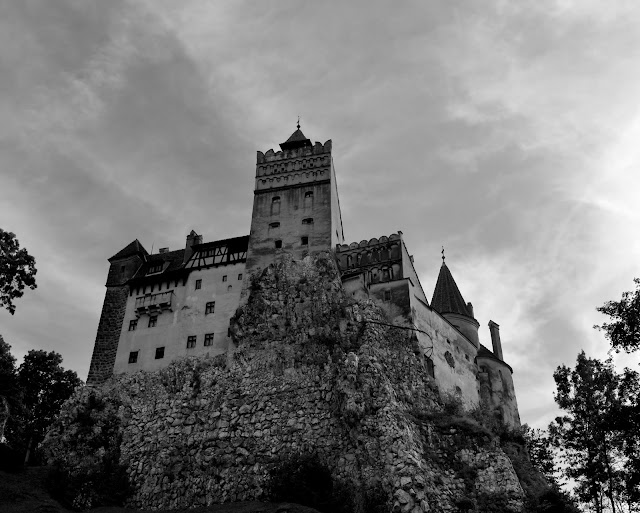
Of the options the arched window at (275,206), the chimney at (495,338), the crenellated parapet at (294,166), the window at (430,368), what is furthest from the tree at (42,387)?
the chimney at (495,338)

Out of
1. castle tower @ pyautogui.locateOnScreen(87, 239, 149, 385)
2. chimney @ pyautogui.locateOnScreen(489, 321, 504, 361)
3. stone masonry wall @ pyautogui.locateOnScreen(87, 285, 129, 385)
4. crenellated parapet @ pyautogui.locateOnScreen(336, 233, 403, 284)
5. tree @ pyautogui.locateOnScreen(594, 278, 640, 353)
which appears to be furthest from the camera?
chimney @ pyautogui.locateOnScreen(489, 321, 504, 361)

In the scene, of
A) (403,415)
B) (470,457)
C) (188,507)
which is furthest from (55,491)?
(470,457)

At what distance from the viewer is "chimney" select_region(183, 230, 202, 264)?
5470cm

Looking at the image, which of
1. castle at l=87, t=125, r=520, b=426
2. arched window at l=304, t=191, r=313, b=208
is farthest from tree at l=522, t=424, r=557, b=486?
arched window at l=304, t=191, r=313, b=208

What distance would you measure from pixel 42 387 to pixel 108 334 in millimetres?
10151

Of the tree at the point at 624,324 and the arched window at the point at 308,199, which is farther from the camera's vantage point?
the arched window at the point at 308,199

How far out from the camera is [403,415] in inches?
1583

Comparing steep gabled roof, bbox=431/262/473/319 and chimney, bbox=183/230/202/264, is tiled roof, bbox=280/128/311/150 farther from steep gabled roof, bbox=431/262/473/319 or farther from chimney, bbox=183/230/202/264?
steep gabled roof, bbox=431/262/473/319

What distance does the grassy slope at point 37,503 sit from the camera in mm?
35594

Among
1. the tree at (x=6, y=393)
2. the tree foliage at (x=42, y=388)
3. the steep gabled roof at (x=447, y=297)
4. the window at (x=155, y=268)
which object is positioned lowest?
the tree at (x=6, y=393)

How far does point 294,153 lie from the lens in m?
57.4

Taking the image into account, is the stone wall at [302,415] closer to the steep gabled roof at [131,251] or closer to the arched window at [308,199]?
the arched window at [308,199]

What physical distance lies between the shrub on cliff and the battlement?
24336mm

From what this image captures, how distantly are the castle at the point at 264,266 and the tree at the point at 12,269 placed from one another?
13863 mm
